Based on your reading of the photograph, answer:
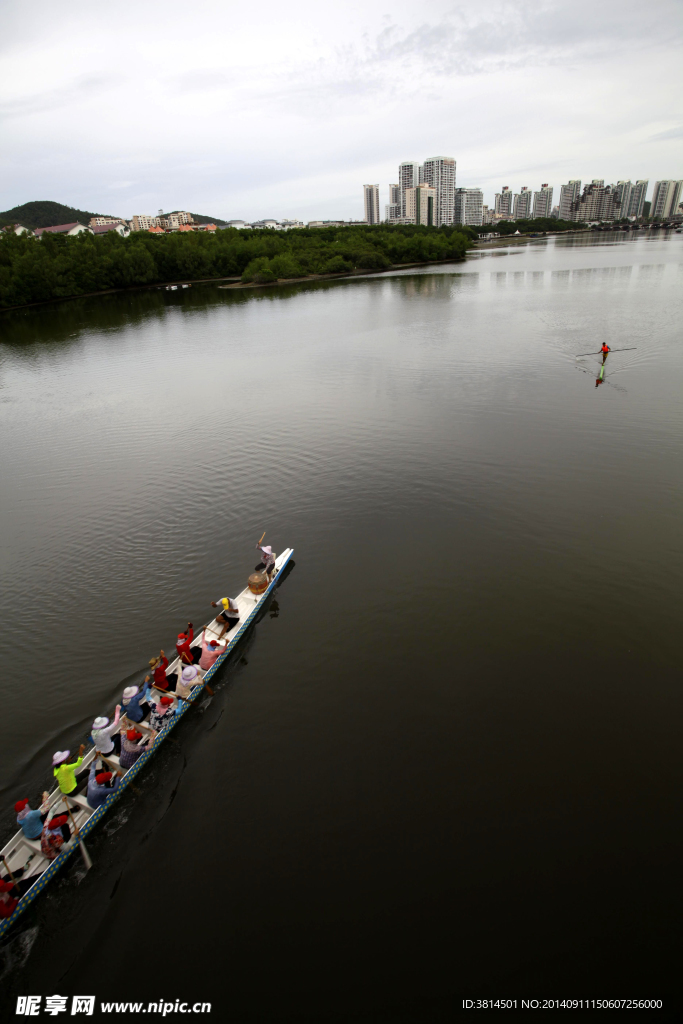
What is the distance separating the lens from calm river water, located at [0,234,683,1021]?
8.61 meters

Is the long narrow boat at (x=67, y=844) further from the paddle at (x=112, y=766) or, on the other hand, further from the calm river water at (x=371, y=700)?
the calm river water at (x=371, y=700)

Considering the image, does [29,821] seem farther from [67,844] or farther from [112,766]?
[112,766]

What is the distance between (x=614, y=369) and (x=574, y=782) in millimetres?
34927

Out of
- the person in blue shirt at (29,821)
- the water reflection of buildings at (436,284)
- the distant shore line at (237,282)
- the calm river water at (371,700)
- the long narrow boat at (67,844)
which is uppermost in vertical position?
the distant shore line at (237,282)

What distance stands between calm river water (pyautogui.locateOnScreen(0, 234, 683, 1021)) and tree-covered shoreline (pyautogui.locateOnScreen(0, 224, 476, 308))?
86829 millimetres

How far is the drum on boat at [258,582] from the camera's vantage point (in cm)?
1617

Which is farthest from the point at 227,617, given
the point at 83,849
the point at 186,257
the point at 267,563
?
the point at 186,257

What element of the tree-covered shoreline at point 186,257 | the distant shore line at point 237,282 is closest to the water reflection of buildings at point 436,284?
the distant shore line at point 237,282

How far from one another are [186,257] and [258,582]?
439 ft

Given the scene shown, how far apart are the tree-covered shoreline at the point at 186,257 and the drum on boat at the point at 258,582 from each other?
101 metres

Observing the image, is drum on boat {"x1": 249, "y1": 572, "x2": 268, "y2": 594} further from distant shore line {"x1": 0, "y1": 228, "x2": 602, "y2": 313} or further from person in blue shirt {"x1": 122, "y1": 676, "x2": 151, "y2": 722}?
distant shore line {"x1": 0, "y1": 228, "x2": 602, "y2": 313}

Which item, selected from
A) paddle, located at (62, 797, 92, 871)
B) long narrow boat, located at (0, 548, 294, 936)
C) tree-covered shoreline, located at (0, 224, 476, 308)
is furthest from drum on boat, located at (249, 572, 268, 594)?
tree-covered shoreline, located at (0, 224, 476, 308)

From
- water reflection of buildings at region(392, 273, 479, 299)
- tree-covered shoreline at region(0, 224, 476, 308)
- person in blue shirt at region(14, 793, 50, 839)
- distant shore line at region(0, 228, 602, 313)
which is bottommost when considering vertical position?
person in blue shirt at region(14, 793, 50, 839)

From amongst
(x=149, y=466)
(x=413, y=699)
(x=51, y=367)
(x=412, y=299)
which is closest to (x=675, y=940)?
(x=413, y=699)
